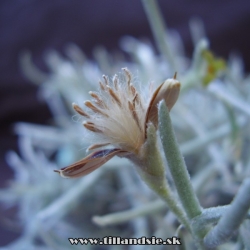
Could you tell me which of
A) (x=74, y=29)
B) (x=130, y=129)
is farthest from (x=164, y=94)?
(x=74, y=29)

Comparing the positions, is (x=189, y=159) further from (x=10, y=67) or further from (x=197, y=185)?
(x=10, y=67)

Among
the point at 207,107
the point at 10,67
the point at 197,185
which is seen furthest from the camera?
the point at 10,67

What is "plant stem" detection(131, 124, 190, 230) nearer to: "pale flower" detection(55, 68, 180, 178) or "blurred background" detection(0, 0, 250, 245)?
"pale flower" detection(55, 68, 180, 178)

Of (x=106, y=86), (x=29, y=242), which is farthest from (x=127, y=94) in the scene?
(x=29, y=242)

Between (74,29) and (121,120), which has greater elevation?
(74,29)

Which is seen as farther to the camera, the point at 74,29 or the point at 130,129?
the point at 74,29

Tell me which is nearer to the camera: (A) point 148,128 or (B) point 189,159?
(A) point 148,128

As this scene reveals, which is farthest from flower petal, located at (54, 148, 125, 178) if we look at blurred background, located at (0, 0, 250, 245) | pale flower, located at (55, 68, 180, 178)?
blurred background, located at (0, 0, 250, 245)

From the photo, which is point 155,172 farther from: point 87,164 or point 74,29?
point 74,29
